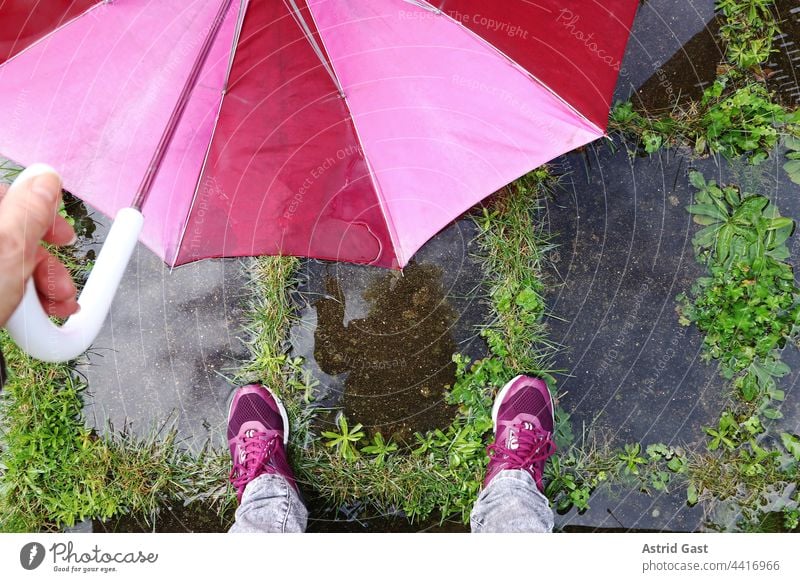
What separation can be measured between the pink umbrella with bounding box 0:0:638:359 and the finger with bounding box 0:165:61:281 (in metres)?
0.32

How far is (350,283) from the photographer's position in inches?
104

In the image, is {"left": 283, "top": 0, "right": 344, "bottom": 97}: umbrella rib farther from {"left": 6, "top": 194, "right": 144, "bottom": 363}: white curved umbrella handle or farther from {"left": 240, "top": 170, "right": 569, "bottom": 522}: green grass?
{"left": 240, "top": 170, "right": 569, "bottom": 522}: green grass

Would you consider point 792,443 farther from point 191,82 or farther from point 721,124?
point 191,82

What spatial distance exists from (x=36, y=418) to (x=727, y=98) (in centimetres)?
349

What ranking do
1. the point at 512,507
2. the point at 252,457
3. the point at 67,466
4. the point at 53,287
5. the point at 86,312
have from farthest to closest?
1. the point at 67,466
2. the point at 252,457
3. the point at 512,507
4. the point at 53,287
5. the point at 86,312

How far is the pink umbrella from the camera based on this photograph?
5.72ft

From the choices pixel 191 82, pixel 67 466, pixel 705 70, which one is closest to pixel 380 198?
pixel 191 82

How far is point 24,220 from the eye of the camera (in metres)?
1.37

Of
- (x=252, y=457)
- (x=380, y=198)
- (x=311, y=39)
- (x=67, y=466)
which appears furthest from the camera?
(x=67, y=466)
